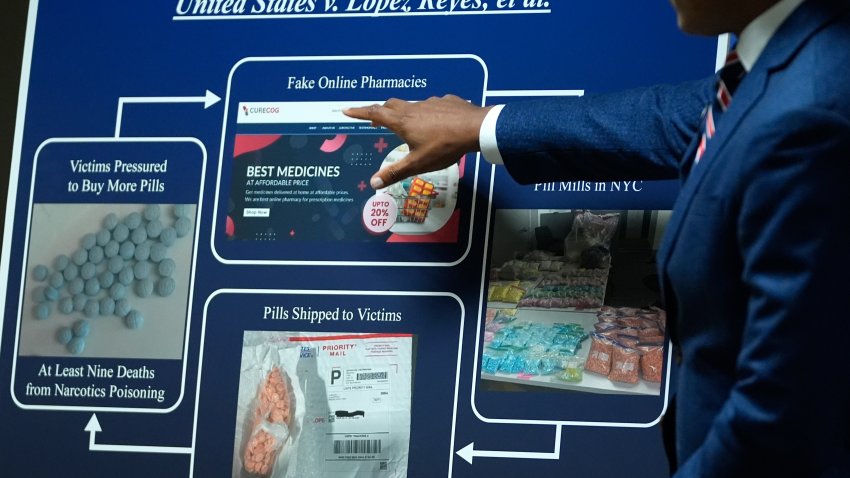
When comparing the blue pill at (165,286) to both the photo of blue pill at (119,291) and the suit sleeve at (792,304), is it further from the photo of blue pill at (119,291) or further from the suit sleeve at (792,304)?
the suit sleeve at (792,304)

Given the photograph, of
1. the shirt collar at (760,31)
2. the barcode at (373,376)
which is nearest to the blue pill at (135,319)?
the barcode at (373,376)


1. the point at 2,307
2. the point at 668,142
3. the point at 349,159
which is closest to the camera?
the point at 668,142

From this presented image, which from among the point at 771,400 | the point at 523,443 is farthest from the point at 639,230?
the point at 771,400

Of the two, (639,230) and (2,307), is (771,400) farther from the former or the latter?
(2,307)

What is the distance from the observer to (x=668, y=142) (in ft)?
5.17

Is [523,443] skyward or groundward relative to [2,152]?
groundward

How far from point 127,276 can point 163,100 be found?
33 centimetres

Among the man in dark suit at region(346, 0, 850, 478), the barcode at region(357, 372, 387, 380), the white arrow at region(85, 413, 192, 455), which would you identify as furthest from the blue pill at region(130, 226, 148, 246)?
the man in dark suit at region(346, 0, 850, 478)

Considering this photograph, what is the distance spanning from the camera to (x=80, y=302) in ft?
6.59

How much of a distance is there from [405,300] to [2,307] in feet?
2.53

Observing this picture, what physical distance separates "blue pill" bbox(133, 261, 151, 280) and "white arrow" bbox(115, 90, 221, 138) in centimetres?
25

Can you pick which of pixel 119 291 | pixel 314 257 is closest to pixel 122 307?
pixel 119 291

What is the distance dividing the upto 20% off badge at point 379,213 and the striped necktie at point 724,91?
2.58 feet

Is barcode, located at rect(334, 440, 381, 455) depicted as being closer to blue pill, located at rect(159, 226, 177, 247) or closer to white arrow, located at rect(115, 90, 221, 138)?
blue pill, located at rect(159, 226, 177, 247)
